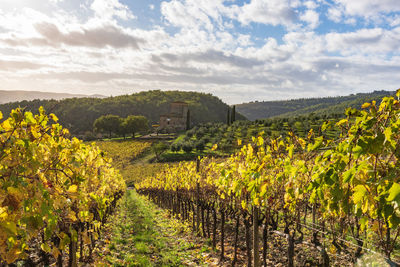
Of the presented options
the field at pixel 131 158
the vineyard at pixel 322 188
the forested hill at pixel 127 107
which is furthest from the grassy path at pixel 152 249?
the forested hill at pixel 127 107

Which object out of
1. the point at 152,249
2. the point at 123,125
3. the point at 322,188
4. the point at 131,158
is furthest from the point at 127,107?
the point at 322,188

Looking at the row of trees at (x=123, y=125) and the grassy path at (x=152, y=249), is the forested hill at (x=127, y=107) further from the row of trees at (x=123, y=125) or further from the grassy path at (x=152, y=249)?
the grassy path at (x=152, y=249)

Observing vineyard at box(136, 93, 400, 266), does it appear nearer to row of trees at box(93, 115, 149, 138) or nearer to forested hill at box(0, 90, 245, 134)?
row of trees at box(93, 115, 149, 138)

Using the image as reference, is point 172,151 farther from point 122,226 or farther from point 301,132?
point 122,226

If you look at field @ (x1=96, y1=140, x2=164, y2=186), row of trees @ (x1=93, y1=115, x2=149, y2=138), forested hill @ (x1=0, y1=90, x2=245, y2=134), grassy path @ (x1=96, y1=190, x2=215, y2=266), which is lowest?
field @ (x1=96, y1=140, x2=164, y2=186)

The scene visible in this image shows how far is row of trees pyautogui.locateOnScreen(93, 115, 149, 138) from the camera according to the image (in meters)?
88.3

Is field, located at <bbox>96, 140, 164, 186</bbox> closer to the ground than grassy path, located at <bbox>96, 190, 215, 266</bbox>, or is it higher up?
closer to the ground

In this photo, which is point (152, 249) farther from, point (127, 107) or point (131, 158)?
point (127, 107)

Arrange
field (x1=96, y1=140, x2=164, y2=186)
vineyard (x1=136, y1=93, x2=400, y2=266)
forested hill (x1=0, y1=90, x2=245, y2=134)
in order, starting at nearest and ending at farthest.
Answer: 1. vineyard (x1=136, y1=93, x2=400, y2=266)
2. field (x1=96, y1=140, x2=164, y2=186)
3. forested hill (x1=0, y1=90, x2=245, y2=134)

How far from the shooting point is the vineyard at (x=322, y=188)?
2012 millimetres

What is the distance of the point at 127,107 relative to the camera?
475 feet

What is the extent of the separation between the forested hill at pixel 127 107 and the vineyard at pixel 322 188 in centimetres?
11387

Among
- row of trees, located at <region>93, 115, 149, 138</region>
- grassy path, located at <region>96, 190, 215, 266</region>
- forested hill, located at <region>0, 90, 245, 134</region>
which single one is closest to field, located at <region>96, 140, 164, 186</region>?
row of trees, located at <region>93, 115, 149, 138</region>

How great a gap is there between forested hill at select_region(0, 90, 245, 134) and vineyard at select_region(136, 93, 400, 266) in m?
114
